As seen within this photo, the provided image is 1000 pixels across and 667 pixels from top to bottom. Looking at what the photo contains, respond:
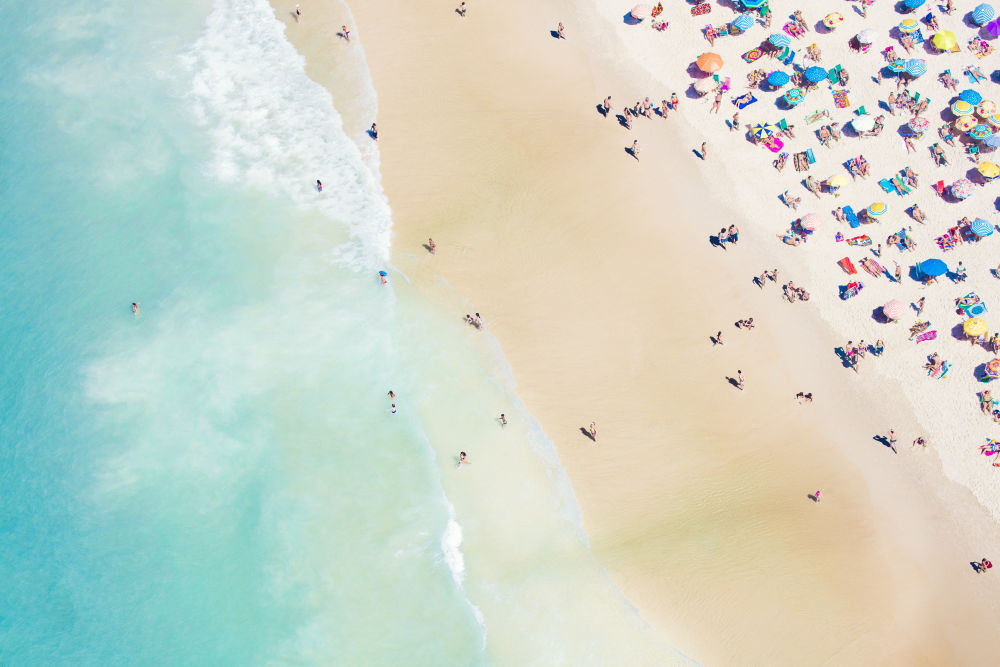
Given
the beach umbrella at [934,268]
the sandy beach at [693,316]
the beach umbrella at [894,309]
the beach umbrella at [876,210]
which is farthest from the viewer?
the beach umbrella at [876,210]

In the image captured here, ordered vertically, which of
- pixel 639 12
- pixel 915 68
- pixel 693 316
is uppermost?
pixel 915 68

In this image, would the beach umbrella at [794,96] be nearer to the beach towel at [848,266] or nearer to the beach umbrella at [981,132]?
the beach umbrella at [981,132]

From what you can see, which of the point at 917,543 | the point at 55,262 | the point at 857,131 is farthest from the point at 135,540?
the point at 857,131

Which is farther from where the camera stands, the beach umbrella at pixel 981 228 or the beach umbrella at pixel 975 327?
the beach umbrella at pixel 981 228

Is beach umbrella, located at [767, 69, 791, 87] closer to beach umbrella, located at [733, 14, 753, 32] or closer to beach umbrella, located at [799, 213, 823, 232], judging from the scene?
beach umbrella, located at [733, 14, 753, 32]

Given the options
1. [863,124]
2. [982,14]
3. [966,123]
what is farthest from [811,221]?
[982,14]

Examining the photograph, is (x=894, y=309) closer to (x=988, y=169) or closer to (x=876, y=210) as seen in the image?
(x=876, y=210)

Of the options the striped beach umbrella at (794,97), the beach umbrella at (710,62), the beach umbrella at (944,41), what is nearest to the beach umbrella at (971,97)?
the beach umbrella at (944,41)
